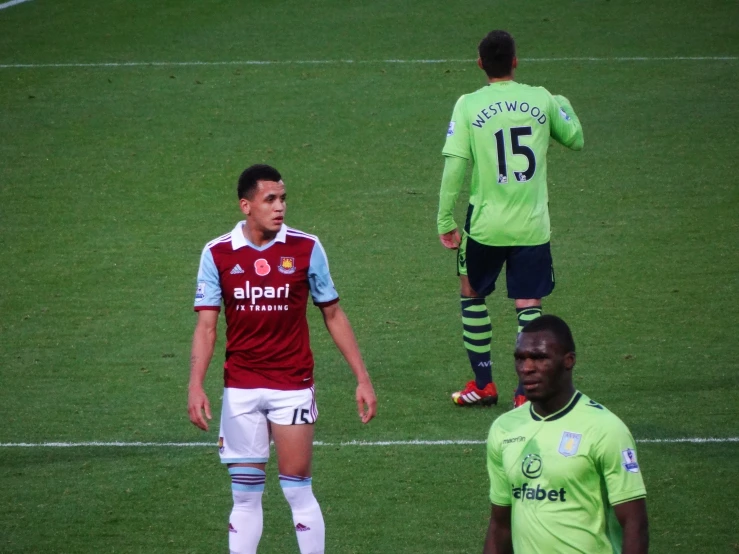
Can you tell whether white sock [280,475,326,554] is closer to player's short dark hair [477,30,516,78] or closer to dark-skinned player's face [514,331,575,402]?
dark-skinned player's face [514,331,575,402]

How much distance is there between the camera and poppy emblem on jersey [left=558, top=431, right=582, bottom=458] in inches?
178

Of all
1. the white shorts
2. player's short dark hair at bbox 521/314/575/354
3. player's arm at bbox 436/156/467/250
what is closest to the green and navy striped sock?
player's arm at bbox 436/156/467/250

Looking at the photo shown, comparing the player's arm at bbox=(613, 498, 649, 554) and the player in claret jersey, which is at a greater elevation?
the player in claret jersey

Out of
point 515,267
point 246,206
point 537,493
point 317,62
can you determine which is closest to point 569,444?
point 537,493

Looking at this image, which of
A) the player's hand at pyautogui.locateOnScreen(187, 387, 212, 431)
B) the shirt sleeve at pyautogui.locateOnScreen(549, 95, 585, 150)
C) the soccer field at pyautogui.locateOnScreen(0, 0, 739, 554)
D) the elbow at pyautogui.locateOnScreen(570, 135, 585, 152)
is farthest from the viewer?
the elbow at pyautogui.locateOnScreen(570, 135, 585, 152)

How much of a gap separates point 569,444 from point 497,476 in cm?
33

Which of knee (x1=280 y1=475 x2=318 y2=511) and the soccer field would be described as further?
the soccer field

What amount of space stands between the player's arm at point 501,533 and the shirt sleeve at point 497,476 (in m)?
0.03

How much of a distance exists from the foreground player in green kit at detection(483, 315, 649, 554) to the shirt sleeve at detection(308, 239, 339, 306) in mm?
1795

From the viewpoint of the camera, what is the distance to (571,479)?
4508 millimetres

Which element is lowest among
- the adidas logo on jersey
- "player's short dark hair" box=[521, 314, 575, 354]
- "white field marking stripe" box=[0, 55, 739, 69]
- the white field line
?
the adidas logo on jersey

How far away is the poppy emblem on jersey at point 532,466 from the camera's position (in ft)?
15.0

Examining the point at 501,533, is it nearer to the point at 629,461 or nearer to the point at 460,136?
the point at 629,461

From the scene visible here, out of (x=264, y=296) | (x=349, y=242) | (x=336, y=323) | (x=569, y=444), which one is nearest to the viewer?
(x=569, y=444)
